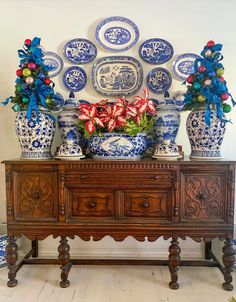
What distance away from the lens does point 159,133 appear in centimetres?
190

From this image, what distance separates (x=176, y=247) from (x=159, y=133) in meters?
0.77

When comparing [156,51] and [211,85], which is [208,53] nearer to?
[211,85]

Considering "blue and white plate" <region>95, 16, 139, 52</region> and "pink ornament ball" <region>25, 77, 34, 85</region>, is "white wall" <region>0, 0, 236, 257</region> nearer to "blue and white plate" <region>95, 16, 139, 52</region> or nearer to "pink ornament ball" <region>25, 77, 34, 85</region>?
"blue and white plate" <region>95, 16, 139, 52</region>

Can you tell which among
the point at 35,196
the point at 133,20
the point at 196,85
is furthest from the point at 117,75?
the point at 35,196

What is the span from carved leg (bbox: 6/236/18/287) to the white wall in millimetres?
435

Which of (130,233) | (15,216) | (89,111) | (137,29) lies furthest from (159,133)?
(15,216)

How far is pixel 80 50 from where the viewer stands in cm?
211

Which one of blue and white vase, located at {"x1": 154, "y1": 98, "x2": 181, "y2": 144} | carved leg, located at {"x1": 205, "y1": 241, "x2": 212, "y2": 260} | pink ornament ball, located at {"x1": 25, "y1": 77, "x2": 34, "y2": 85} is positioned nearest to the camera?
pink ornament ball, located at {"x1": 25, "y1": 77, "x2": 34, "y2": 85}

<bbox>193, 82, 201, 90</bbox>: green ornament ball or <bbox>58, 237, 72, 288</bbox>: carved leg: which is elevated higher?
<bbox>193, 82, 201, 90</bbox>: green ornament ball

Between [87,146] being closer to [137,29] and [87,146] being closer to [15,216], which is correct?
[15,216]

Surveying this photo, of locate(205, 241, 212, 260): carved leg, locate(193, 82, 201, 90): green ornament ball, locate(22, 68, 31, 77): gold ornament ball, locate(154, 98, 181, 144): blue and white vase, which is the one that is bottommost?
locate(205, 241, 212, 260): carved leg

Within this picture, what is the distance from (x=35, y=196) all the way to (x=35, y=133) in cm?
41

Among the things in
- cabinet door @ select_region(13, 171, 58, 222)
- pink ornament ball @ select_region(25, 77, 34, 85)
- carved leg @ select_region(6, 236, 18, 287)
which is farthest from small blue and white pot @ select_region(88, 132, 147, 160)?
carved leg @ select_region(6, 236, 18, 287)

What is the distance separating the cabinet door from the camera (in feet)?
5.54
